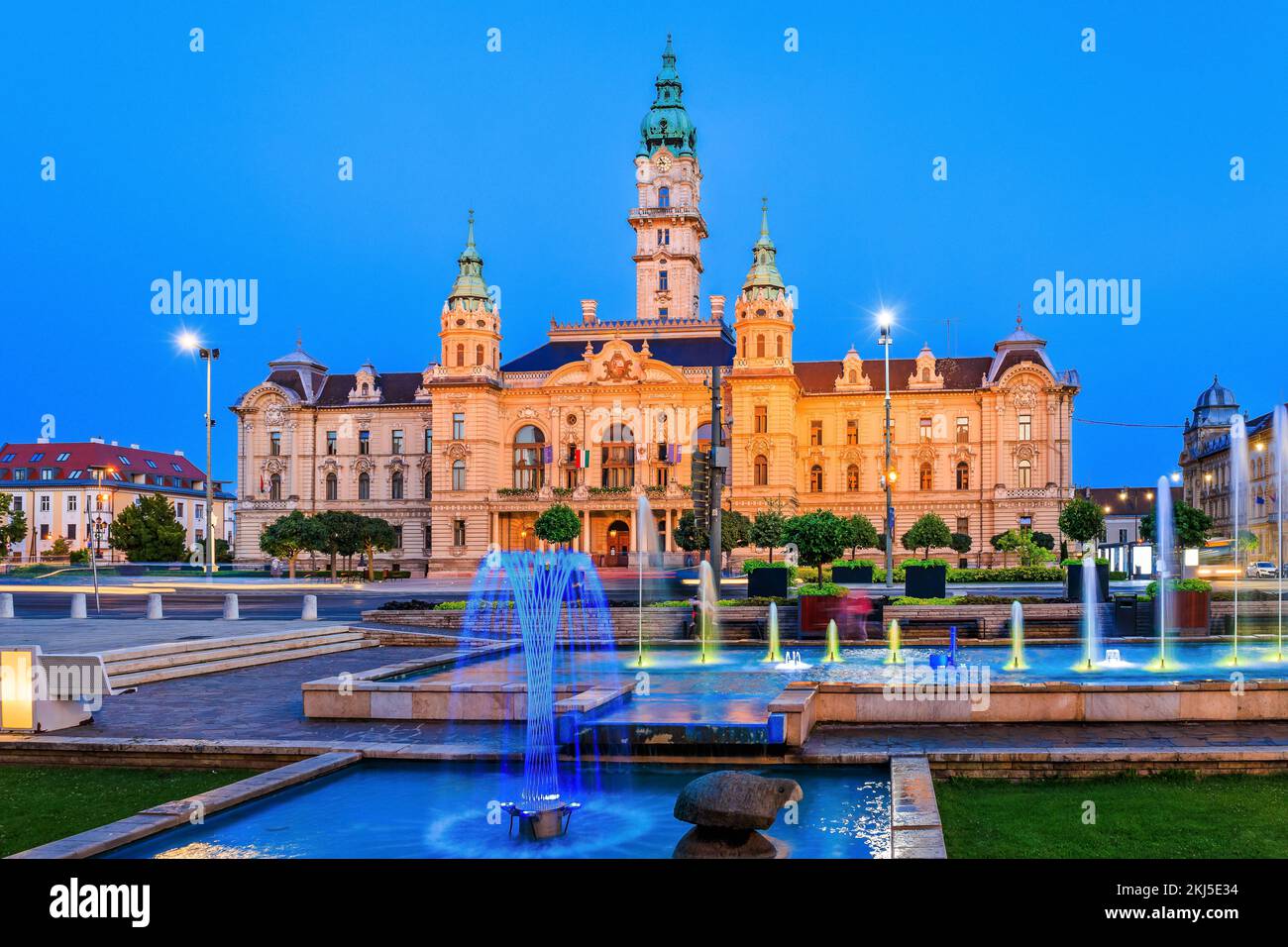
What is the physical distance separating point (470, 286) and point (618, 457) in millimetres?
15715

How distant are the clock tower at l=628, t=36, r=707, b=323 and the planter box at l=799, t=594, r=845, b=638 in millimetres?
62285

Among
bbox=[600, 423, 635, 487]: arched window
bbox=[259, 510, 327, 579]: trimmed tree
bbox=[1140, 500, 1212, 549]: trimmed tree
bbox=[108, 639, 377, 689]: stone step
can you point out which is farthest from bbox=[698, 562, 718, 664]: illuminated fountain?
bbox=[600, 423, 635, 487]: arched window

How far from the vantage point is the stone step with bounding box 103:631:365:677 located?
18.2 m

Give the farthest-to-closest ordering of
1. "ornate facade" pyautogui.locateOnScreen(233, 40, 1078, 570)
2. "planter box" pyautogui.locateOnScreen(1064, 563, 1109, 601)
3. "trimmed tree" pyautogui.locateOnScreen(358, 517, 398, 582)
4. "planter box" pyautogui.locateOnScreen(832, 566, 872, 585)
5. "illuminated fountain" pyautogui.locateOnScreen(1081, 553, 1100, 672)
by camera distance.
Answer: "ornate facade" pyautogui.locateOnScreen(233, 40, 1078, 570) → "trimmed tree" pyautogui.locateOnScreen(358, 517, 398, 582) → "planter box" pyautogui.locateOnScreen(832, 566, 872, 585) → "planter box" pyautogui.locateOnScreen(1064, 563, 1109, 601) → "illuminated fountain" pyautogui.locateOnScreen(1081, 553, 1100, 672)

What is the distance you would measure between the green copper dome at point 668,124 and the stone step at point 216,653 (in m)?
Result: 69.8

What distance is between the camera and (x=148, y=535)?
83.5 m

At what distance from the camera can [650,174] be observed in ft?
285

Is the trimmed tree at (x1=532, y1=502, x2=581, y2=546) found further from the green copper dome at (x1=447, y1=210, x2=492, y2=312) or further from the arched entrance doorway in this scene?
the green copper dome at (x1=447, y1=210, x2=492, y2=312)

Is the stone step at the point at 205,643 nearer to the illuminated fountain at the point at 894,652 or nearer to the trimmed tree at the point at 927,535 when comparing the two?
the illuminated fountain at the point at 894,652

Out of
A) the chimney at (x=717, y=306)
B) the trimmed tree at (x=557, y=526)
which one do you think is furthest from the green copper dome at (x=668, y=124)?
the trimmed tree at (x=557, y=526)
